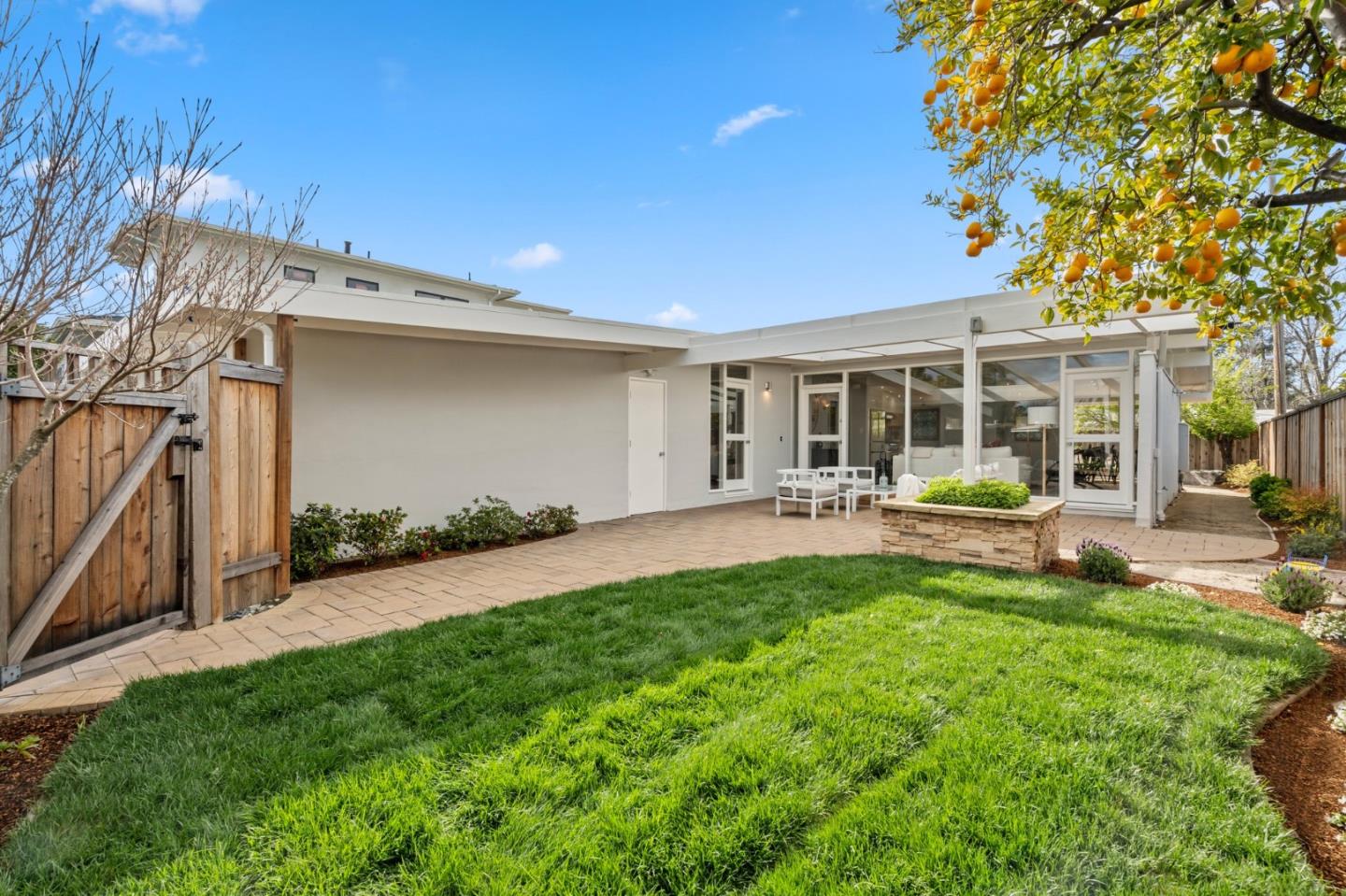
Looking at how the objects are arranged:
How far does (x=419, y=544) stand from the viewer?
21.4ft

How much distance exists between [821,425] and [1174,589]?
300 inches

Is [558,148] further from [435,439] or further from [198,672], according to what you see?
[198,672]

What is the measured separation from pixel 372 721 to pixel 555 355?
6.59 metres

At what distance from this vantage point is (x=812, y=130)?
7.80m

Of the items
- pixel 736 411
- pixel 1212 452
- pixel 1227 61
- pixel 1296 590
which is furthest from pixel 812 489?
pixel 1212 452

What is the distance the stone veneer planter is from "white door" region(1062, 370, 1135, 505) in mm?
3729

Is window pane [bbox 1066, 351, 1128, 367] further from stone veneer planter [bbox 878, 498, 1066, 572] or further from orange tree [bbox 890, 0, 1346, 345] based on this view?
orange tree [bbox 890, 0, 1346, 345]

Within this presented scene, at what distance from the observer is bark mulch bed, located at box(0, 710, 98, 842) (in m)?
2.11

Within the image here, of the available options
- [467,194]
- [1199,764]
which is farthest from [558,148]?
[1199,764]

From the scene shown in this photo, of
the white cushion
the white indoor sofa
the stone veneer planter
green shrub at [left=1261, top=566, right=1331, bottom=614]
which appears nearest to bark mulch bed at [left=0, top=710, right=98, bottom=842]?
the stone veneer planter

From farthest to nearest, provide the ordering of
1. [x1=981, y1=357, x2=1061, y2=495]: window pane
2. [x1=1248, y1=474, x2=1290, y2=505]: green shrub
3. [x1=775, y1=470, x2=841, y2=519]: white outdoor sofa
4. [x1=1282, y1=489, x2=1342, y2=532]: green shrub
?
[x1=1248, y1=474, x2=1290, y2=505]: green shrub < [x1=981, y1=357, x2=1061, y2=495]: window pane < [x1=775, y1=470, x2=841, y2=519]: white outdoor sofa < [x1=1282, y1=489, x2=1342, y2=532]: green shrub

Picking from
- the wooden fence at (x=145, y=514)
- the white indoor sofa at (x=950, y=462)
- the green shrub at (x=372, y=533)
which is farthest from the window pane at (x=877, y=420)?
the wooden fence at (x=145, y=514)

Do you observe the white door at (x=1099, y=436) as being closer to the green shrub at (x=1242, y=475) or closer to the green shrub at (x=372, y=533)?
the green shrub at (x=1242, y=475)

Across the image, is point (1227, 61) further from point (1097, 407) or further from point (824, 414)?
point (824, 414)
